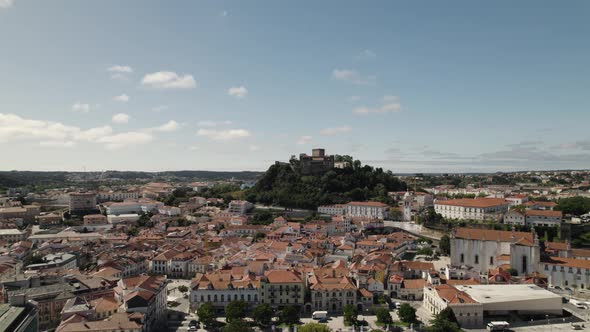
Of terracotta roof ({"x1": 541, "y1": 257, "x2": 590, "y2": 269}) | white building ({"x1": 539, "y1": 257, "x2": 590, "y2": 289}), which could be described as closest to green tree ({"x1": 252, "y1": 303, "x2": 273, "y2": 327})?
white building ({"x1": 539, "y1": 257, "x2": 590, "y2": 289})

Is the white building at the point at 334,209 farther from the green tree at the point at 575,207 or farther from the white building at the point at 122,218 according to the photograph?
the white building at the point at 122,218

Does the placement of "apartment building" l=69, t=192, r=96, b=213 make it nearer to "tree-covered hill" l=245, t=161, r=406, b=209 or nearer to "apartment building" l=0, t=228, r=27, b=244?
"apartment building" l=0, t=228, r=27, b=244

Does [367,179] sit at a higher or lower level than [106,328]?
higher

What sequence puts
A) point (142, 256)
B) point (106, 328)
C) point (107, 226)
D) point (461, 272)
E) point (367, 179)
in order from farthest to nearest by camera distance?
point (367, 179) < point (107, 226) < point (142, 256) < point (461, 272) < point (106, 328)

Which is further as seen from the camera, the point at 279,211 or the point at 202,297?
the point at 279,211

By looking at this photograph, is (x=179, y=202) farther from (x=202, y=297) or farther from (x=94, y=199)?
(x=202, y=297)

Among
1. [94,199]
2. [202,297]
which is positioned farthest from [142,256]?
[94,199]

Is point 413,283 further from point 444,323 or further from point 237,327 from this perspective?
point 237,327
